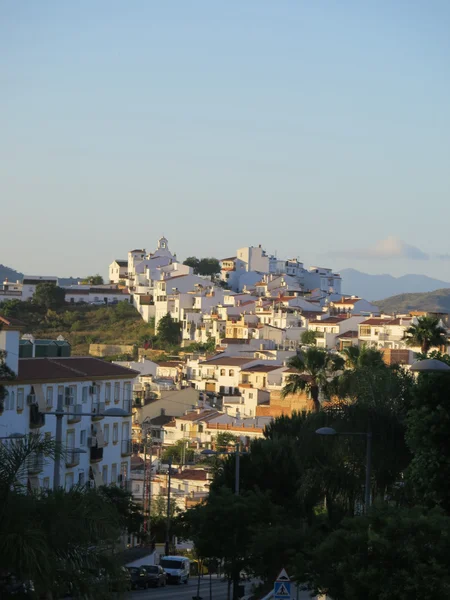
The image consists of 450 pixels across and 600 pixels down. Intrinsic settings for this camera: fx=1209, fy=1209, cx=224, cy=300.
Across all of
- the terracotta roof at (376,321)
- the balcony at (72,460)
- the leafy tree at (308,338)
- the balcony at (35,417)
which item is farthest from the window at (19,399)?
the terracotta roof at (376,321)

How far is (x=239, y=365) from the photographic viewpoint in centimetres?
14088

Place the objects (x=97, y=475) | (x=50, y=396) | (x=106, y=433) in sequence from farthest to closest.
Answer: (x=106, y=433) → (x=97, y=475) → (x=50, y=396)

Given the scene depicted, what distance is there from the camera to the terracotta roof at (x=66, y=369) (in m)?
51.3

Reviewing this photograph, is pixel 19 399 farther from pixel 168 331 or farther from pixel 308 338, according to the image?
pixel 168 331

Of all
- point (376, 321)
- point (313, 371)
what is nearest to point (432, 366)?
point (313, 371)

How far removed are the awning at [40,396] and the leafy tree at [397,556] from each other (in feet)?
102

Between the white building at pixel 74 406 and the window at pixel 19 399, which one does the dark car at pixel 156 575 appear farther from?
the window at pixel 19 399

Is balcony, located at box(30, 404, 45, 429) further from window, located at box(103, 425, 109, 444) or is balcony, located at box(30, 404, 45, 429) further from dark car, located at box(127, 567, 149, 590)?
dark car, located at box(127, 567, 149, 590)

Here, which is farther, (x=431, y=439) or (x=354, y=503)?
(x=354, y=503)

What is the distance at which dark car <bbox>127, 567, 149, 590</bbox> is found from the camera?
140 ft

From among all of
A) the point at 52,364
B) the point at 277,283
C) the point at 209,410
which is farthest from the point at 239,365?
the point at 52,364

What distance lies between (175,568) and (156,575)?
3208 millimetres

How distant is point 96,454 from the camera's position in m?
56.6

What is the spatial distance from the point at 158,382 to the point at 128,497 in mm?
89170
